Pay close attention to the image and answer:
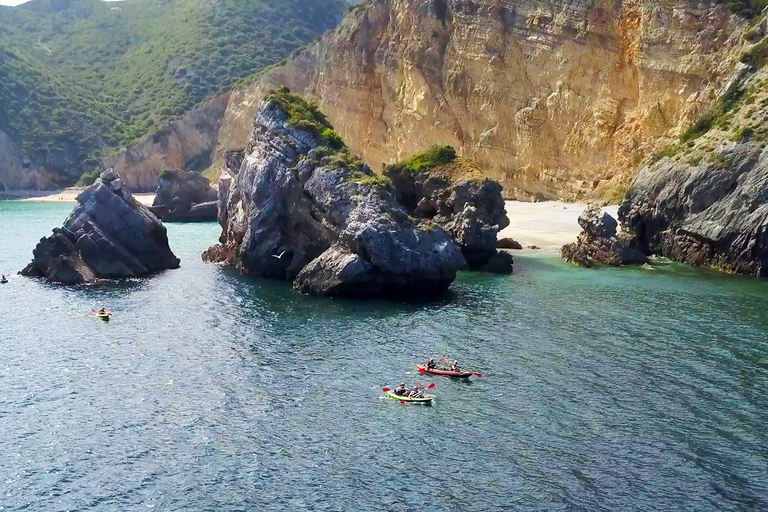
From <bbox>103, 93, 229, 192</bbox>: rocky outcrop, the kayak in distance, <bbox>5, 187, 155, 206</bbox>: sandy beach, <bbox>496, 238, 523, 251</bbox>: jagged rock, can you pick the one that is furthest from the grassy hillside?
the kayak in distance

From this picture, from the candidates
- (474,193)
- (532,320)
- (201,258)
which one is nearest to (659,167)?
(474,193)

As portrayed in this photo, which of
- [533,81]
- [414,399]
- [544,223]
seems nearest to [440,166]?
[544,223]

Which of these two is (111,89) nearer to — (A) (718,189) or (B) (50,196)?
(B) (50,196)

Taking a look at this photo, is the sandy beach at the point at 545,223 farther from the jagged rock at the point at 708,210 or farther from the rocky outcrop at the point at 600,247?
the jagged rock at the point at 708,210

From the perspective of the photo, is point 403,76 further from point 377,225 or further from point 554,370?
point 554,370

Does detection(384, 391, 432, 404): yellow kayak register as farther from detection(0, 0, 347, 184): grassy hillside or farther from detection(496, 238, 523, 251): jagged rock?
detection(0, 0, 347, 184): grassy hillside

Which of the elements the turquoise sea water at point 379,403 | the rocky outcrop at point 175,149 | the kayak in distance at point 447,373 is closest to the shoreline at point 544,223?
the turquoise sea water at point 379,403
